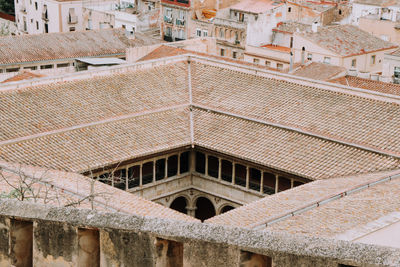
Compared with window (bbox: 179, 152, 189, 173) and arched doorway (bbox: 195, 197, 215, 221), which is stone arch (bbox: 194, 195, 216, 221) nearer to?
arched doorway (bbox: 195, 197, 215, 221)

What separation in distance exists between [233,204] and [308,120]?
4854mm

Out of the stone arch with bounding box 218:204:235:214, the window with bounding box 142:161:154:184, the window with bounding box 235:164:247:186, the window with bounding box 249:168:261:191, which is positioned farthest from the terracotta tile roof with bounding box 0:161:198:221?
the stone arch with bounding box 218:204:235:214

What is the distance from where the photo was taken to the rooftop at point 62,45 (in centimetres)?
5691

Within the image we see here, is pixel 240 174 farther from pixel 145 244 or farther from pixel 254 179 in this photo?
pixel 145 244

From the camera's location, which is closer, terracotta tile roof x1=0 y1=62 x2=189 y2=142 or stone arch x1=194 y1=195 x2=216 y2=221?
terracotta tile roof x1=0 y1=62 x2=189 y2=142

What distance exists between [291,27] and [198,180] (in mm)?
28406

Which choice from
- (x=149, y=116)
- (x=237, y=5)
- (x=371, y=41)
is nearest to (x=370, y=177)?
(x=149, y=116)

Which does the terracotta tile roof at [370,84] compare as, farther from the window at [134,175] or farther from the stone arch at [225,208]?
the window at [134,175]

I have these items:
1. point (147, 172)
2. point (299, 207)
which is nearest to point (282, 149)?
point (147, 172)

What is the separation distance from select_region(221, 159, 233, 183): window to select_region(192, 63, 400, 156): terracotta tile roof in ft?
7.32

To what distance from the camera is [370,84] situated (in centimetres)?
4247

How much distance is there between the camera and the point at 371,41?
2212 inches

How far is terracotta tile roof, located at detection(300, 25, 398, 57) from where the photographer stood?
53.7m

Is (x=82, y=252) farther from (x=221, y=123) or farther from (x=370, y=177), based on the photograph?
(x=221, y=123)
